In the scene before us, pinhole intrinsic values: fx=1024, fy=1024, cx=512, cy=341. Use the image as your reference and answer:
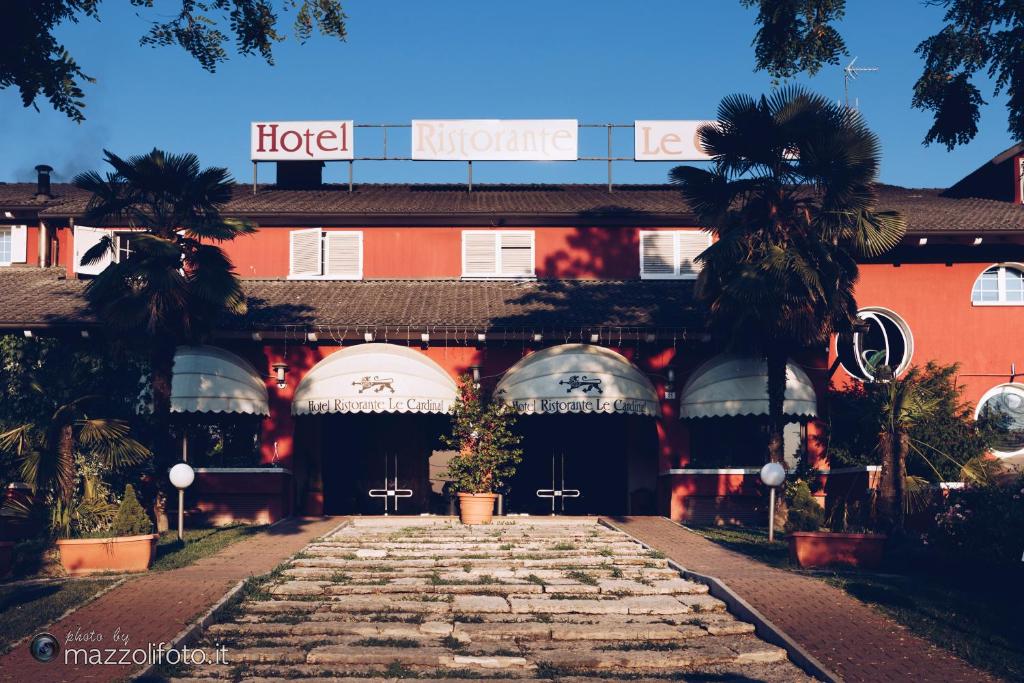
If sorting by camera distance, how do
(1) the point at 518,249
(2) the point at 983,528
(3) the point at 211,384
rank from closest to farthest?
(2) the point at 983,528
(3) the point at 211,384
(1) the point at 518,249

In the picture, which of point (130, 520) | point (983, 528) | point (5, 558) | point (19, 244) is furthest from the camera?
point (19, 244)

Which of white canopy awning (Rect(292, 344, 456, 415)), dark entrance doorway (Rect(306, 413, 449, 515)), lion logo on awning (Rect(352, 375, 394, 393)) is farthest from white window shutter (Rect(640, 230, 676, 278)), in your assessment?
lion logo on awning (Rect(352, 375, 394, 393))

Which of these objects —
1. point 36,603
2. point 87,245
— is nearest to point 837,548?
point 36,603

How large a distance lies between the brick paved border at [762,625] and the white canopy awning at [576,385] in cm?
565

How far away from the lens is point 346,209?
26.2 metres

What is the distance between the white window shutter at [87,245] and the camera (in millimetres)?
26062

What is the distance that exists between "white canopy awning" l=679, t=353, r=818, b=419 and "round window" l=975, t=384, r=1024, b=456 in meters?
4.40

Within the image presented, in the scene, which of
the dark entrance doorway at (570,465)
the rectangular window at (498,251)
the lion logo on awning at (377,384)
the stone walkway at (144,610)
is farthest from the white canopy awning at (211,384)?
the rectangular window at (498,251)

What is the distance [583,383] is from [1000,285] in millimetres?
11171

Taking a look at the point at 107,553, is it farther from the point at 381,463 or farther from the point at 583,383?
the point at 583,383

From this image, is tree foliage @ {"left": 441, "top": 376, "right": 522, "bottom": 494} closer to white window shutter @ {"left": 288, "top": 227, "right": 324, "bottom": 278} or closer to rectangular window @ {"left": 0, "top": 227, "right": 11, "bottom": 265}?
white window shutter @ {"left": 288, "top": 227, "right": 324, "bottom": 278}

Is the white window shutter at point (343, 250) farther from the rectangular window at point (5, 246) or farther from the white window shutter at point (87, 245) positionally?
the rectangular window at point (5, 246)

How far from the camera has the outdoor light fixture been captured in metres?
22.8

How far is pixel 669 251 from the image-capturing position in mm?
26625
